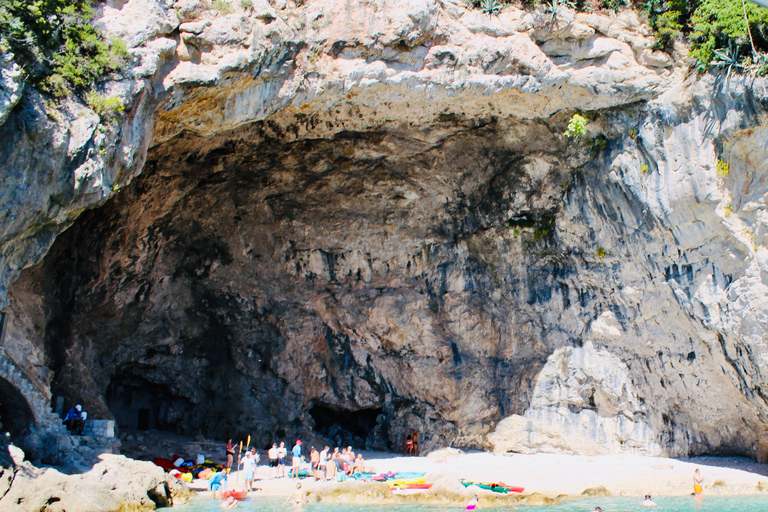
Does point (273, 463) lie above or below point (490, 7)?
below

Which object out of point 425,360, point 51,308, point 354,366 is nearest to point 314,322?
point 354,366

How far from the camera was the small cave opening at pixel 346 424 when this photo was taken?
70.4 feet

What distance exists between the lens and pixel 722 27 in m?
13.4

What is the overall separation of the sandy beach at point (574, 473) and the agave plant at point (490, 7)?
1109 cm

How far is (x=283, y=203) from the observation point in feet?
64.1

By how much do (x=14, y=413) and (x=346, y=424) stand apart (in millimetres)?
11818

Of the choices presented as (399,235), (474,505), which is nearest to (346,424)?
(399,235)

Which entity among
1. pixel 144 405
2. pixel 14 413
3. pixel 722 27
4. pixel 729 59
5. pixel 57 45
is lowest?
pixel 14 413

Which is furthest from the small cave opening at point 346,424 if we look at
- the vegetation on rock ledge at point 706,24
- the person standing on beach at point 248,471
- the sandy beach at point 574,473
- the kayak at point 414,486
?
the vegetation on rock ledge at point 706,24

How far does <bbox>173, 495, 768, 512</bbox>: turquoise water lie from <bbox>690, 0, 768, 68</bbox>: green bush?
9.90m

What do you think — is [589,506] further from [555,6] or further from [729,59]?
[555,6]

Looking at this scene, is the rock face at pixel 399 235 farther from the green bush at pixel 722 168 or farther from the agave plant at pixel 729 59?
the agave plant at pixel 729 59

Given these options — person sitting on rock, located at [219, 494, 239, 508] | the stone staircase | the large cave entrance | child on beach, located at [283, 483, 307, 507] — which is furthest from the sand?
the large cave entrance

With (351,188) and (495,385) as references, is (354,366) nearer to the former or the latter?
(495,385)
